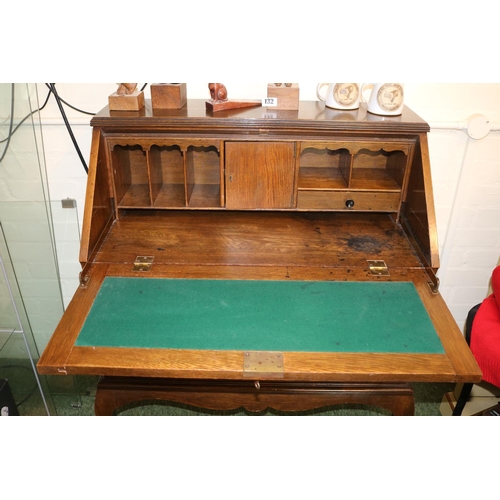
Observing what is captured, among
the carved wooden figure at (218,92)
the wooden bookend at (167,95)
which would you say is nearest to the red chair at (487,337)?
the carved wooden figure at (218,92)

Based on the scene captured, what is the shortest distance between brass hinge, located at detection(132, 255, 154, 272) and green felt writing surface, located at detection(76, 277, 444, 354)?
0.06 meters

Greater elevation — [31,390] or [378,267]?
[378,267]

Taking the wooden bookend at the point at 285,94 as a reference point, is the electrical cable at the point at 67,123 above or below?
below

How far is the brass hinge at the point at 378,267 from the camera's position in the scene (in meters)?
1.49

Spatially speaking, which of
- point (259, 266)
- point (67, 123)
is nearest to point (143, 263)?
point (259, 266)

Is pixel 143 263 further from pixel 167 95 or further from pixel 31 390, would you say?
pixel 31 390

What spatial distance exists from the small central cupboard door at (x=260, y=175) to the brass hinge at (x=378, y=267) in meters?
0.37

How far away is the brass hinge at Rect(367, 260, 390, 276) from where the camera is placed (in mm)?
1489

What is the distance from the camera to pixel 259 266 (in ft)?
4.96

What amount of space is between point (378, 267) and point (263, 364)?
1.88ft

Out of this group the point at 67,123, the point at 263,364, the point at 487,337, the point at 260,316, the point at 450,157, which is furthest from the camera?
the point at 450,157

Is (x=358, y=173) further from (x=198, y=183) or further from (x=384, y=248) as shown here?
(x=198, y=183)

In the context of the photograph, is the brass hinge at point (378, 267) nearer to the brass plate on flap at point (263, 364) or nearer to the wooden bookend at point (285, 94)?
the brass plate on flap at point (263, 364)

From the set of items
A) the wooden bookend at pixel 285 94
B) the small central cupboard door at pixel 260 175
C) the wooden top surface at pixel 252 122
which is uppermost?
the wooden bookend at pixel 285 94
